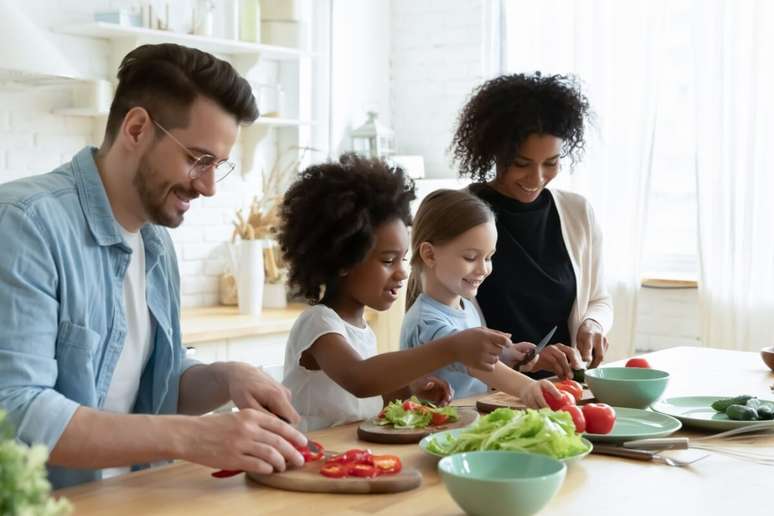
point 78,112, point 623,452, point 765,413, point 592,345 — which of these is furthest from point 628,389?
point 78,112

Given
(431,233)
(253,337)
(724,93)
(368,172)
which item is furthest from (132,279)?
(724,93)

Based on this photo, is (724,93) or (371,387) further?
(724,93)

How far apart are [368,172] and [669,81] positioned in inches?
115

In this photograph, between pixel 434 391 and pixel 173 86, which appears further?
pixel 434 391

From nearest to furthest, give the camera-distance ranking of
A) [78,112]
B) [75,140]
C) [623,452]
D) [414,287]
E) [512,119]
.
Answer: [623,452] < [414,287] < [512,119] < [78,112] < [75,140]

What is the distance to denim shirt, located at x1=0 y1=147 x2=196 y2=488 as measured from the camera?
1515 millimetres

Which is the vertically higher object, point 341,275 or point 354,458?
point 341,275

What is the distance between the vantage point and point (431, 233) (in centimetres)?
255

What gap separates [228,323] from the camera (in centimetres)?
420

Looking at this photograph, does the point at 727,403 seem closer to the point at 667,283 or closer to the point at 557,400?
the point at 557,400

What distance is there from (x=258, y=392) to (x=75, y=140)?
2.82 m

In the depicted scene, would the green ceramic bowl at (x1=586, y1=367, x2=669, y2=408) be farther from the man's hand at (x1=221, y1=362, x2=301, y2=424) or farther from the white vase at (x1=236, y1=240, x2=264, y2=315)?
the white vase at (x1=236, y1=240, x2=264, y2=315)

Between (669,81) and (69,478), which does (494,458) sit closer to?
(69,478)

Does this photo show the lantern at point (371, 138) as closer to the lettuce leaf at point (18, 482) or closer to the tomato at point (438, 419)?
the tomato at point (438, 419)
